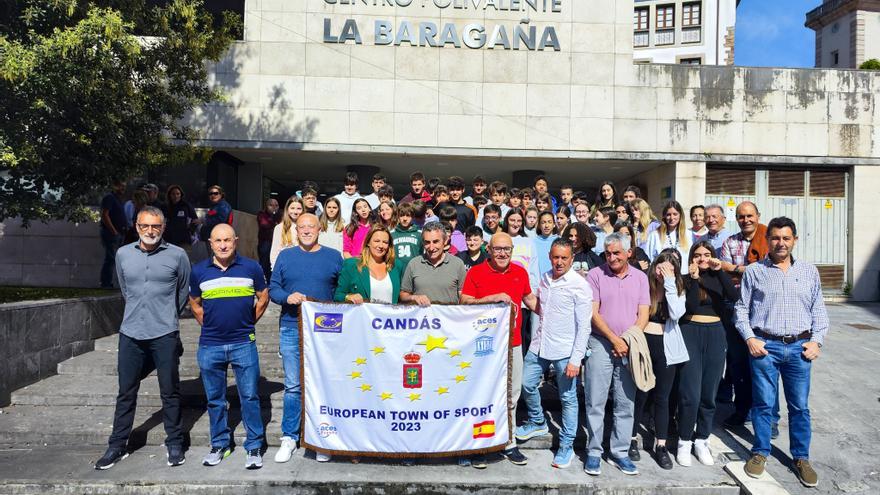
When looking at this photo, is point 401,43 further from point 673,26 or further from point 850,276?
point 673,26

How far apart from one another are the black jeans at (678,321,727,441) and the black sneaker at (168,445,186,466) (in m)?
4.46

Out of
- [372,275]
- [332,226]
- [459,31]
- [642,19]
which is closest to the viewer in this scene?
[372,275]

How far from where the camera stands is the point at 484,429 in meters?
5.07

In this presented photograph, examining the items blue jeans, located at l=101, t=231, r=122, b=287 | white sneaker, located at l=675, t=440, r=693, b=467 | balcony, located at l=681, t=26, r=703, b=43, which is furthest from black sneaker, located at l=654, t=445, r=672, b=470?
balcony, located at l=681, t=26, r=703, b=43

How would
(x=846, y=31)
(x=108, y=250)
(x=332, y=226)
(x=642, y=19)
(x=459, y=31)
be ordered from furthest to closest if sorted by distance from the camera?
(x=846, y=31) → (x=642, y=19) → (x=459, y=31) → (x=108, y=250) → (x=332, y=226)

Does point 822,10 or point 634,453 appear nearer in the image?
point 634,453

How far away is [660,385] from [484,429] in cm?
163

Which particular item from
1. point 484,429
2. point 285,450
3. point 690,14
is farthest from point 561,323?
point 690,14

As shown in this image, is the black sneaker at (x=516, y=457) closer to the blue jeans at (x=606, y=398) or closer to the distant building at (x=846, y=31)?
the blue jeans at (x=606, y=398)

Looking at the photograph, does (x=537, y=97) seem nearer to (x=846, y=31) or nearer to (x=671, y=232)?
(x=671, y=232)

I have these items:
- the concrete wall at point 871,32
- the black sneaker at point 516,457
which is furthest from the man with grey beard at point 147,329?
the concrete wall at point 871,32

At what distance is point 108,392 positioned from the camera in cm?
614

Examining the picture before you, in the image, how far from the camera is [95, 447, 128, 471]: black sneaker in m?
4.89

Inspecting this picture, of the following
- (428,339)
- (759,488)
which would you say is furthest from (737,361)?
(428,339)
